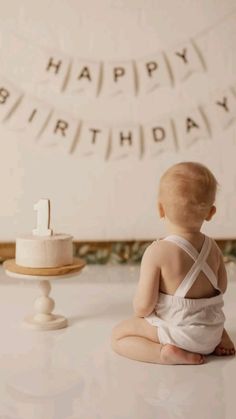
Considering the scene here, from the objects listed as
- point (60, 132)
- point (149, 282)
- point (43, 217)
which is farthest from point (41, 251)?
point (60, 132)

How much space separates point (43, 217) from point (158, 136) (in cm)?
53

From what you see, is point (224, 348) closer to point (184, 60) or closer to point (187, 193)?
point (187, 193)

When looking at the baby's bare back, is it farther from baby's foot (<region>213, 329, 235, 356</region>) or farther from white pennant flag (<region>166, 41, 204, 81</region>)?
white pennant flag (<region>166, 41, 204, 81</region>)

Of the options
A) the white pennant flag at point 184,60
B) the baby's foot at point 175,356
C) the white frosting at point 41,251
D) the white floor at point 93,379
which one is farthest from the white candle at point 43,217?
the white pennant flag at point 184,60

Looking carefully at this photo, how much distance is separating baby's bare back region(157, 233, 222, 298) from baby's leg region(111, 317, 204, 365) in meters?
0.07

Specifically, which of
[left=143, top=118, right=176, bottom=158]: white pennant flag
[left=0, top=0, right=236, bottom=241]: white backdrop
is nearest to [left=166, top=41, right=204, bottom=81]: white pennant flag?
[left=0, top=0, right=236, bottom=241]: white backdrop

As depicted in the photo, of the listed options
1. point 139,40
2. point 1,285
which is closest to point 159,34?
point 139,40

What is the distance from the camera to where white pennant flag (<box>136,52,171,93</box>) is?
5.15 feet

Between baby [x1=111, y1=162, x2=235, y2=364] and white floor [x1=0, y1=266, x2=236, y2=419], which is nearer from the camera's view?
white floor [x1=0, y1=266, x2=236, y2=419]

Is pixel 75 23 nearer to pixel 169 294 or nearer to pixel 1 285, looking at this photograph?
pixel 1 285

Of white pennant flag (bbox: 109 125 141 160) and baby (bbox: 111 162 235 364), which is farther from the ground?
white pennant flag (bbox: 109 125 141 160)

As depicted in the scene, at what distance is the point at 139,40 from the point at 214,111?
27cm

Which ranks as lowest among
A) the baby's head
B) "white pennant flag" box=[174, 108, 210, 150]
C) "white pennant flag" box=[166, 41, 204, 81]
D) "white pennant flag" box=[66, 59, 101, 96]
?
the baby's head

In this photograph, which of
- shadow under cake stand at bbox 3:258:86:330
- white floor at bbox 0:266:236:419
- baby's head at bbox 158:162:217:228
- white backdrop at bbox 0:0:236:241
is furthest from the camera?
white backdrop at bbox 0:0:236:241
